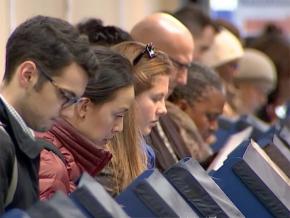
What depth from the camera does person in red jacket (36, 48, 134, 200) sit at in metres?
4.17

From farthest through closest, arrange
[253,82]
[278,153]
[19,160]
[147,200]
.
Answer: [253,82] < [278,153] < [19,160] < [147,200]

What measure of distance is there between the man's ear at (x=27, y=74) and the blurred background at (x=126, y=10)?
4.65 feet

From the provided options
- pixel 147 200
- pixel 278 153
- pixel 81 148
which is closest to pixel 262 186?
pixel 81 148

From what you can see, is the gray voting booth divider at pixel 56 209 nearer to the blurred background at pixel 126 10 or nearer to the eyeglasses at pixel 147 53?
Answer: the eyeglasses at pixel 147 53

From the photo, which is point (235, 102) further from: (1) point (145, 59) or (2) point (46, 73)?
(2) point (46, 73)

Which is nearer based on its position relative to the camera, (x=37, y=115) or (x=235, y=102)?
(x=37, y=115)

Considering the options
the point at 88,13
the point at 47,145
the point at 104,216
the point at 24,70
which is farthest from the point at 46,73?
the point at 88,13

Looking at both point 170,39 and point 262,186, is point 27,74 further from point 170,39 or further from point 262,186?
point 170,39

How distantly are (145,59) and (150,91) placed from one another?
123mm

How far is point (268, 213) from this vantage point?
411 cm

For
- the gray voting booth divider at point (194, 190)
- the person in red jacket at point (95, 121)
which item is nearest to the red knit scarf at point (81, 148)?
the person in red jacket at point (95, 121)

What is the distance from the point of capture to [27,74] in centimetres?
355

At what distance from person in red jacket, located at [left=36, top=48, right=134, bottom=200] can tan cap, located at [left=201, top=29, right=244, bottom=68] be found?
4.50 metres

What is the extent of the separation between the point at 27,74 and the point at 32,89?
0.18ft
